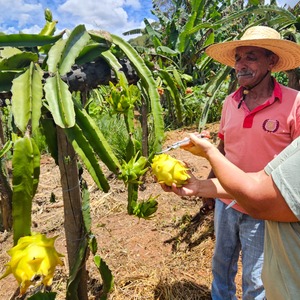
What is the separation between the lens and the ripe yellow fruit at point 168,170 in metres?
0.90

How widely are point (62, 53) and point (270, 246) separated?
70 cm

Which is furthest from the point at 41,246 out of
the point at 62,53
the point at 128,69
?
the point at 128,69

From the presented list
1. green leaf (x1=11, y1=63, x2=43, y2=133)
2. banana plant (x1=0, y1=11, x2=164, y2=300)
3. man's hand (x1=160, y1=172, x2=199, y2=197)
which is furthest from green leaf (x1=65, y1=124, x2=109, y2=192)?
man's hand (x1=160, y1=172, x2=199, y2=197)

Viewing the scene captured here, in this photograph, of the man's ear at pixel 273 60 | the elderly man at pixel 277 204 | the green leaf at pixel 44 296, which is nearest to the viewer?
the elderly man at pixel 277 204

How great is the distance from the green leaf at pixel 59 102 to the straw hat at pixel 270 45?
714 millimetres

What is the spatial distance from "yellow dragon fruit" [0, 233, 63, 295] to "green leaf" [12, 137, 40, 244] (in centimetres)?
4

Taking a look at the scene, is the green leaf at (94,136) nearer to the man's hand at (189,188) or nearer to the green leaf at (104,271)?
the man's hand at (189,188)

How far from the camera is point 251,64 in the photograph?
116 centimetres

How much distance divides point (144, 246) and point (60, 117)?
1415mm

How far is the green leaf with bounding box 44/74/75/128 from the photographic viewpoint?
2.33ft

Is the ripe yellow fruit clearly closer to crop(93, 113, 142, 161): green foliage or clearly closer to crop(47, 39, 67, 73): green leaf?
crop(47, 39, 67, 73): green leaf

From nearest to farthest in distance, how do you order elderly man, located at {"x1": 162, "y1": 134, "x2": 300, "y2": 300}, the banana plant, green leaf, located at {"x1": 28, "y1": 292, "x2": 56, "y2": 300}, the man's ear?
elderly man, located at {"x1": 162, "y1": 134, "x2": 300, "y2": 300}
the banana plant
green leaf, located at {"x1": 28, "y1": 292, "x2": 56, "y2": 300}
the man's ear

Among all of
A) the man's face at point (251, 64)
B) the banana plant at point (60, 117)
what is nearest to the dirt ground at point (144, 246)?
the banana plant at point (60, 117)

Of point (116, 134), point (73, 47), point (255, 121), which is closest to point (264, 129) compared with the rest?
point (255, 121)
